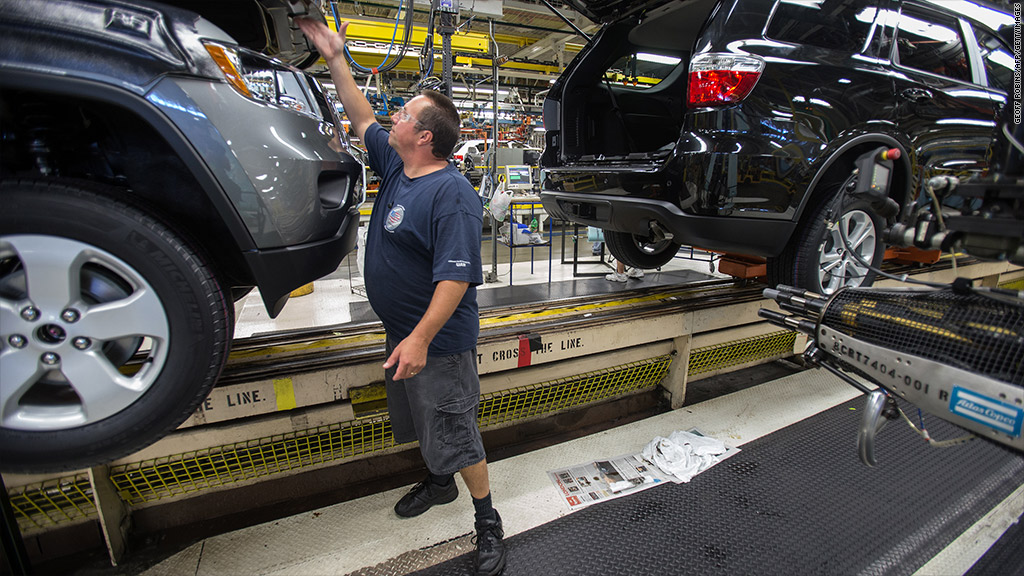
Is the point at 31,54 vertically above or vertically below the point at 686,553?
above

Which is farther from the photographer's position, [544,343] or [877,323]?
[544,343]

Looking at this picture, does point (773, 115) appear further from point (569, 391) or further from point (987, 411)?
point (569, 391)

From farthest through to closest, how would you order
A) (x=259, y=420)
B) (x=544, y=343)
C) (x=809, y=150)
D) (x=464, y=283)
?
(x=544, y=343), (x=809, y=150), (x=259, y=420), (x=464, y=283)

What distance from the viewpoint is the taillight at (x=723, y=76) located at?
5.52ft

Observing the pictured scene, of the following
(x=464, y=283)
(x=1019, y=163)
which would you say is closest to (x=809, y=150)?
(x=1019, y=163)

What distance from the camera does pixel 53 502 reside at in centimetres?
152

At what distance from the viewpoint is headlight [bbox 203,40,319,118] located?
1.05 metres

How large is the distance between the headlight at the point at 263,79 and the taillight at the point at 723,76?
140cm

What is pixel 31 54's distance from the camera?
2.80 ft

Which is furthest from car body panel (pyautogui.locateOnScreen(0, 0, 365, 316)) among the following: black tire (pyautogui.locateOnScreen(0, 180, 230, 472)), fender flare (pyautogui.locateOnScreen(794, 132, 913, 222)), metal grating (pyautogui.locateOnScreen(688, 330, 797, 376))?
metal grating (pyautogui.locateOnScreen(688, 330, 797, 376))

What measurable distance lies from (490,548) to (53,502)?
4.96 ft

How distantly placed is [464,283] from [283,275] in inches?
19.1

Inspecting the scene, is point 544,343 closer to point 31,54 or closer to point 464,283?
point 464,283

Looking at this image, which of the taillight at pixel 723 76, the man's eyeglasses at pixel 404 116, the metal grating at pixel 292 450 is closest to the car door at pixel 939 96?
the taillight at pixel 723 76
